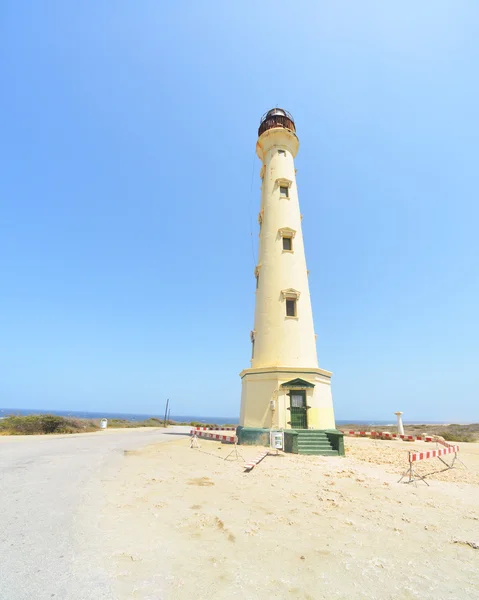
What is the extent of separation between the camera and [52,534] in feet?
18.5

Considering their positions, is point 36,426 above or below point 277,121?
below

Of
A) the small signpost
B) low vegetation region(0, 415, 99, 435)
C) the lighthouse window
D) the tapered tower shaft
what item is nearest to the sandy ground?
the small signpost

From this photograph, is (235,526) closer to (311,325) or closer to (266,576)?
(266,576)

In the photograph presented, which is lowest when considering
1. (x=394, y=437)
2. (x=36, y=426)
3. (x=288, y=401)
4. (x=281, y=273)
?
(x=36, y=426)

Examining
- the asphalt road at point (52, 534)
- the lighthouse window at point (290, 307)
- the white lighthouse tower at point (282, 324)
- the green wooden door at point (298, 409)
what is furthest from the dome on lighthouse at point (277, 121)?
the asphalt road at point (52, 534)

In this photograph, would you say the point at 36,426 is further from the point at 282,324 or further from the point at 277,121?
the point at 277,121

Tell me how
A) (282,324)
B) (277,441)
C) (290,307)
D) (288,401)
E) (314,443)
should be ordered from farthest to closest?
(290,307)
(282,324)
(288,401)
(314,443)
(277,441)

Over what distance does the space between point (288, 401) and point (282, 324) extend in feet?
16.2

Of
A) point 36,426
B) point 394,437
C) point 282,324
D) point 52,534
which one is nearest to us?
point 52,534

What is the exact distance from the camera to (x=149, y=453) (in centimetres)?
1550

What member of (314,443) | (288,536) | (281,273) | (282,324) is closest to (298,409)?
(314,443)

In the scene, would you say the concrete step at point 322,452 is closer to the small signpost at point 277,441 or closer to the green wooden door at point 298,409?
the small signpost at point 277,441

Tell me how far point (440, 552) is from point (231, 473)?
7110 millimetres

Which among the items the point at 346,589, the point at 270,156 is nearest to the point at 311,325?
the point at 270,156
